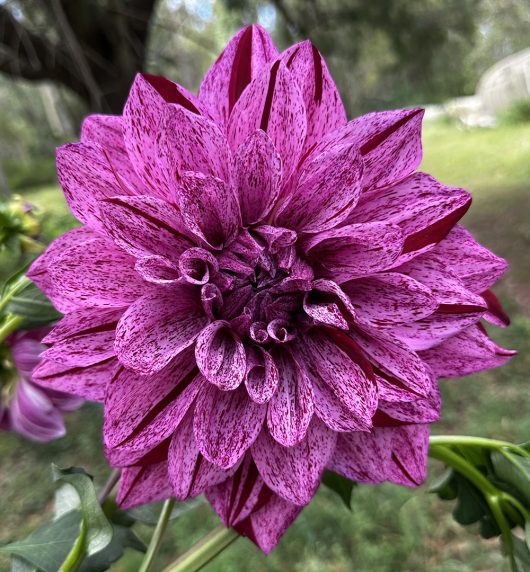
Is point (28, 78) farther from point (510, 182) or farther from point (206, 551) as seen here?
point (510, 182)

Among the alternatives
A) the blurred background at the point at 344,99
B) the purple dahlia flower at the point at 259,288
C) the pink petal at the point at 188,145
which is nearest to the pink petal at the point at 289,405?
the purple dahlia flower at the point at 259,288

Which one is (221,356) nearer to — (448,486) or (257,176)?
(257,176)

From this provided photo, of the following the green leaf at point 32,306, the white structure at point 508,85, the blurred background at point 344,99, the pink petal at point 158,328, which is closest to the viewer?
the pink petal at point 158,328

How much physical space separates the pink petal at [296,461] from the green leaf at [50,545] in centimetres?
14

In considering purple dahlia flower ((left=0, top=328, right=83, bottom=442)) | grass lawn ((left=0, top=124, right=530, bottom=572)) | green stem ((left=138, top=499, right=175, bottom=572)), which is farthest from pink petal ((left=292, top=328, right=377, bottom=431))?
grass lawn ((left=0, top=124, right=530, bottom=572))

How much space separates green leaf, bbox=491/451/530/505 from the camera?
1.12 feet

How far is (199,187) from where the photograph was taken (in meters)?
0.26

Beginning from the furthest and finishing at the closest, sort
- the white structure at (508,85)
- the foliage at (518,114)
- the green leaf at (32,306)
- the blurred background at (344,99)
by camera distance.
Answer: the white structure at (508,85)
the foliage at (518,114)
the blurred background at (344,99)
the green leaf at (32,306)

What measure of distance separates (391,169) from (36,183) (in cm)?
1034

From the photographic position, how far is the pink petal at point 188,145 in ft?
0.83

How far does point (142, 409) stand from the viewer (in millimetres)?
268

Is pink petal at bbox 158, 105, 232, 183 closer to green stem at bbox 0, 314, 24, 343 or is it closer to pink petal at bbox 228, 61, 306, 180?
pink petal at bbox 228, 61, 306, 180

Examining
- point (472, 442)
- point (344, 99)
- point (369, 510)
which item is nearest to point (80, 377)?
point (472, 442)

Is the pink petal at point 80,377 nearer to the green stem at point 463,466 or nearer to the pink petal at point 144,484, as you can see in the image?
the pink petal at point 144,484
